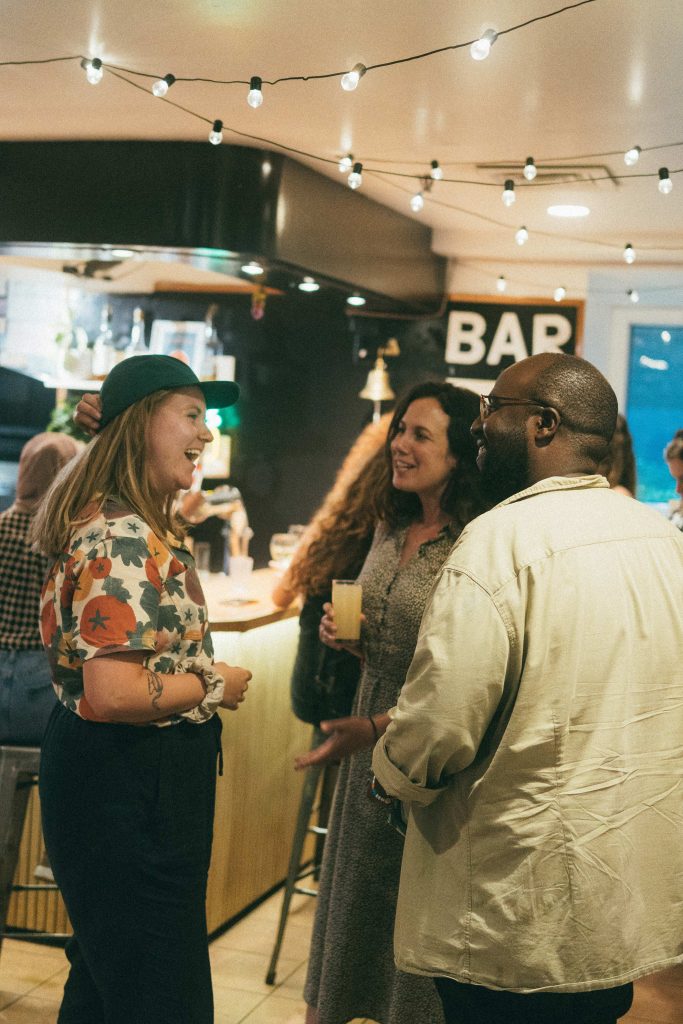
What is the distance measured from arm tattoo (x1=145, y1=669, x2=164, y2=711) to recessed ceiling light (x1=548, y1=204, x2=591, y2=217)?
358cm

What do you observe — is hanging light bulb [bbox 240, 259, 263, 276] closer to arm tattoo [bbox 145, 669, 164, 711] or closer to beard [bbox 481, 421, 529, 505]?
arm tattoo [bbox 145, 669, 164, 711]

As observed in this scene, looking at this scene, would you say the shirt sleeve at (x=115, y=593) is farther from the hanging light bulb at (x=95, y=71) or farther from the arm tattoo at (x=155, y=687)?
the hanging light bulb at (x=95, y=71)

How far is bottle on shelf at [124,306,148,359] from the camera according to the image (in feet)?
19.9

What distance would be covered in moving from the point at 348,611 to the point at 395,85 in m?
1.64

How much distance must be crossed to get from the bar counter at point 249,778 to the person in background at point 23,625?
501mm

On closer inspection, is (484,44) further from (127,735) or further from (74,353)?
(74,353)

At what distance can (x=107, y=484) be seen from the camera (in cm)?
207

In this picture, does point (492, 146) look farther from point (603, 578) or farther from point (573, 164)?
point (603, 578)

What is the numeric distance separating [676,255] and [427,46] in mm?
3273

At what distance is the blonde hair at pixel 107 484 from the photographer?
2.03 meters

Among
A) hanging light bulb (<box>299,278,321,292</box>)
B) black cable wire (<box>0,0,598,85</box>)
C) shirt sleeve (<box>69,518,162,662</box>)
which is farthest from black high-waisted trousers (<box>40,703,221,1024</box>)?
hanging light bulb (<box>299,278,321,292</box>)

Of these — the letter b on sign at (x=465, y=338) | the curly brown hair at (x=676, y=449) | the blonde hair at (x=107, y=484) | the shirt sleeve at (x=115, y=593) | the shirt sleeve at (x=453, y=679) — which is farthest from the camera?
the letter b on sign at (x=465, y=338)

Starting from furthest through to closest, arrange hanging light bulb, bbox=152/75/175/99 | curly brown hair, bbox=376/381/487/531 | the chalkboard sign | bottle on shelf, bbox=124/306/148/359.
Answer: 1. the chalkboard sign
2. bottle on shelf, bbox=124/306/148/359
3. hanging light bulb, bbox=152/75/175/99
4. curly brown hair, bbox=376/381/487/531

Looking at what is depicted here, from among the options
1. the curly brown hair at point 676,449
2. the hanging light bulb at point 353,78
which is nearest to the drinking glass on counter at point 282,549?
the curly brown hair at point 676,449
